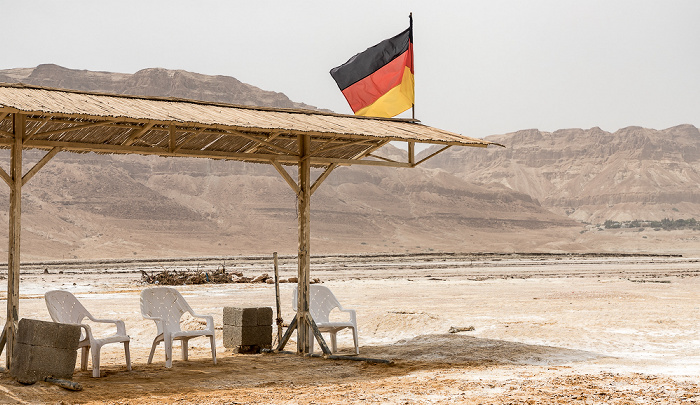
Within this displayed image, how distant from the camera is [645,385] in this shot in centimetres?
729

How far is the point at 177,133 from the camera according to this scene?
34.3 feet

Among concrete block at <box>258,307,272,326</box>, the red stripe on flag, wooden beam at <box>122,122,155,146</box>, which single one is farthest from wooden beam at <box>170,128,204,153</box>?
the red stripe on flag

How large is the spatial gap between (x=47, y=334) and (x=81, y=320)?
1.17 meters

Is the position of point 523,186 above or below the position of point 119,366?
above

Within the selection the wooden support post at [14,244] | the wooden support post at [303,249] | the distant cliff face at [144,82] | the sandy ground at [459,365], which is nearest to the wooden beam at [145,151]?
the wooden support post at [303,249]

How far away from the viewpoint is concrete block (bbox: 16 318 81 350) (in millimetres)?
Answer: 7777

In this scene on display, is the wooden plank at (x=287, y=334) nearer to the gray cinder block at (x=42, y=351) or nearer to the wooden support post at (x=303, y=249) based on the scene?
the wooden support post at (x=303, y=249)

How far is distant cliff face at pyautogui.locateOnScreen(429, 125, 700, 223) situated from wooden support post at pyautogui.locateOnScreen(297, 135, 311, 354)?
349 feet

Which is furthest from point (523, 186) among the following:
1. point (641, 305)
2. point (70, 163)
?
point (641, 305)

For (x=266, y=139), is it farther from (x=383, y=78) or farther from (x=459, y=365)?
(x=459, y=365)

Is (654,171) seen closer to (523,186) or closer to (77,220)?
(523,186)

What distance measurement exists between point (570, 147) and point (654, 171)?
1795 centimetres

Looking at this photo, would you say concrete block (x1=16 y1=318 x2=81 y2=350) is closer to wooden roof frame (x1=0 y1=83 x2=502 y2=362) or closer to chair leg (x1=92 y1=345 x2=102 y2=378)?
chair leg (x1=92 y1=345 x2=102 y2=378)

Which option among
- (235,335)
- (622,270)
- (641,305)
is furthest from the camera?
(622,270)
